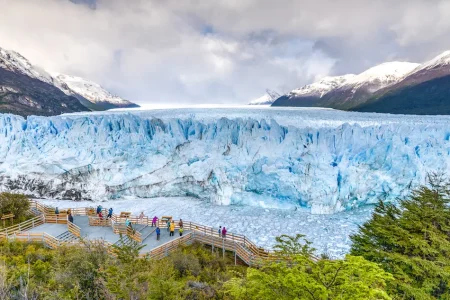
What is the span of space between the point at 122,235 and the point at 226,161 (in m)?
7.92

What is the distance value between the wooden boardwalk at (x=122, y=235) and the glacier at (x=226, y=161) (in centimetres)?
468

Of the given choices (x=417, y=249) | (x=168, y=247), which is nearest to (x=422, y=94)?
(x=417, y=249)

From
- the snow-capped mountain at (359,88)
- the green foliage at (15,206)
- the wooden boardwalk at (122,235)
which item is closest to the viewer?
the wooden boardwalk at (122,235)

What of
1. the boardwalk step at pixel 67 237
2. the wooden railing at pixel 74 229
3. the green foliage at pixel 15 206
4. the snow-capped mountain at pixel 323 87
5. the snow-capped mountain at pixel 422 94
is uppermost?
the snow-capped mountain at pixel 323 87

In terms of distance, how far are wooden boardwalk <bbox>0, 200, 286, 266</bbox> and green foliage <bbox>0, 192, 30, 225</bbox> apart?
900 mm

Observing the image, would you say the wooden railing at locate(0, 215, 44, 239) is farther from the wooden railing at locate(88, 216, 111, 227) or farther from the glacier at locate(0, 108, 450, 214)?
the glacier at locate(0, 108, 450, 214)

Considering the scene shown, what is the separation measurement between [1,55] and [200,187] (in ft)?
343

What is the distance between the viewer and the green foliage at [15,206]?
12211 mm

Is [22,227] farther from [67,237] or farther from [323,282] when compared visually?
[323,282]

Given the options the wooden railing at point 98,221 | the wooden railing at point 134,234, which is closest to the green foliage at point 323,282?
the wooden railing at point 134,234

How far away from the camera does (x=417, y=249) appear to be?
6.45 meters

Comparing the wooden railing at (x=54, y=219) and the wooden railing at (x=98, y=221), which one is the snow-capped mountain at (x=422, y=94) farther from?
the wooden railing at (x=54, y=219)

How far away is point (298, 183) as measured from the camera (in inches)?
606

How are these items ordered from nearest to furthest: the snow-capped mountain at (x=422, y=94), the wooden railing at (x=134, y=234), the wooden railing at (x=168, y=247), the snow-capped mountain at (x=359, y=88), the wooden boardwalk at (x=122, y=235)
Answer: the wooden railing at (x=168, y=247), the wooden boardwalk at (x=122, y=235), the wooden railing at (x=134, y=234), the snow-capped mountain at (x=422, y=94), the snow-capped mountain at (x=359, y=88)
